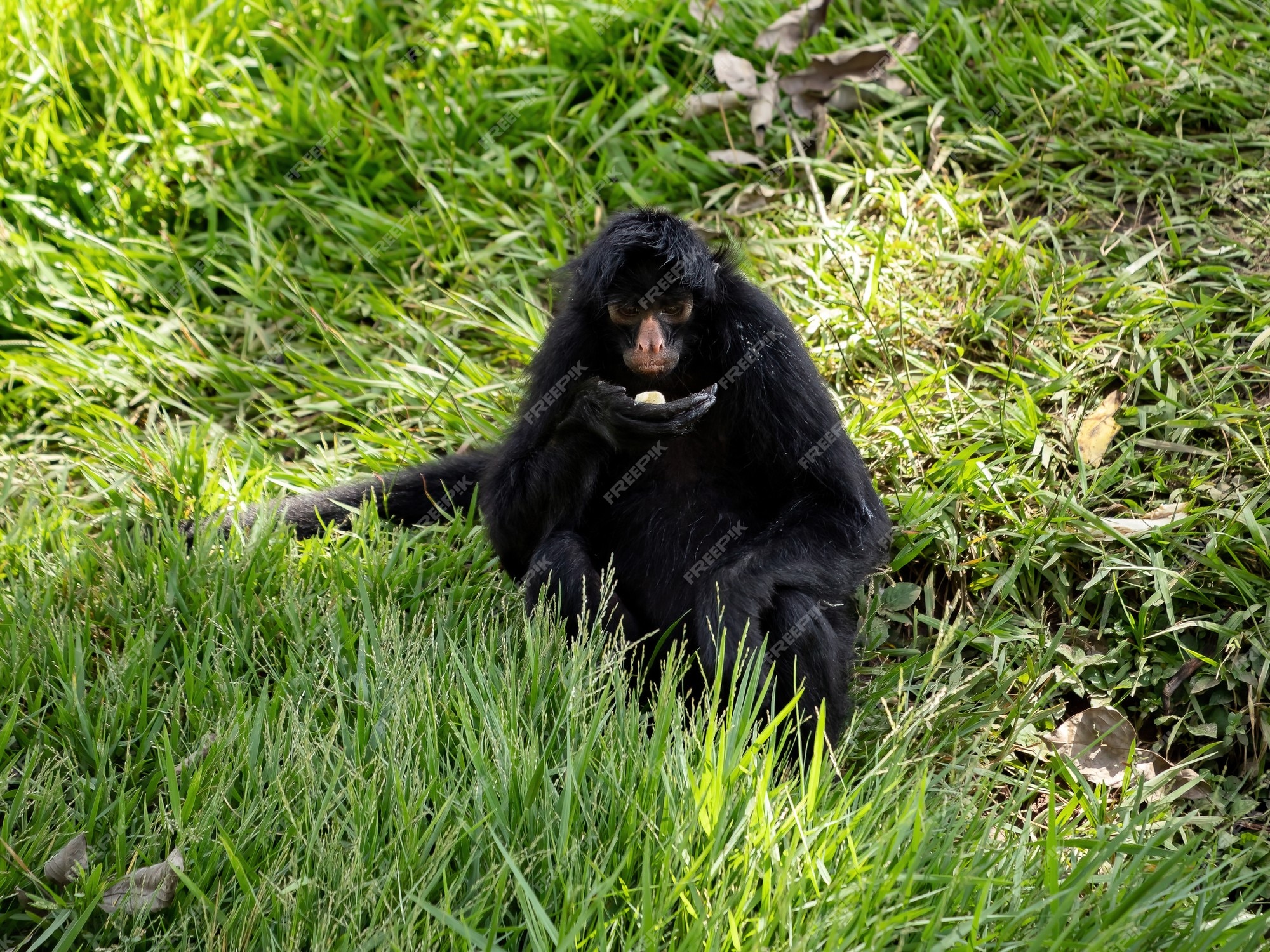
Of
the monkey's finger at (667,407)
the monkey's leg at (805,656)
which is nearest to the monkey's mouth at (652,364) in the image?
the monkey's finger at (667,407)

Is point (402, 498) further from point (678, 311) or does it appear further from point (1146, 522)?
point (1146, 522)

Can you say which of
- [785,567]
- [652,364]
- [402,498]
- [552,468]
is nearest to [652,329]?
[652,364]

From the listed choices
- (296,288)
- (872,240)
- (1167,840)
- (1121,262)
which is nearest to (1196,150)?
(1121,262)

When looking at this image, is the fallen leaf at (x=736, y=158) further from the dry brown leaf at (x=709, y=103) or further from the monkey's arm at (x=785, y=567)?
the monkey's arm at (x=785, y=567)

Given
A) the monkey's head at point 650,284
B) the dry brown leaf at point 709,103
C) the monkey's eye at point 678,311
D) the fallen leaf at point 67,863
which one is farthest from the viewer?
the dry brown leaf at point 709,103

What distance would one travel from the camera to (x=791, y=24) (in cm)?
647

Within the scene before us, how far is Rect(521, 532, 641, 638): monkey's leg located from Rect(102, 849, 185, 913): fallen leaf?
4.69 ft

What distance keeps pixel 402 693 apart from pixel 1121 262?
148 inches

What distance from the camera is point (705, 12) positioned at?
262 inches

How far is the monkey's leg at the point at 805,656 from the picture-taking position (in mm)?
3988

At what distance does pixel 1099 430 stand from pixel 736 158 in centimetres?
233

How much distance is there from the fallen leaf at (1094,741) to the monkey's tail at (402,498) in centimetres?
244

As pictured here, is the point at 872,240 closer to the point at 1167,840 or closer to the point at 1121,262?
the point at 1121,262

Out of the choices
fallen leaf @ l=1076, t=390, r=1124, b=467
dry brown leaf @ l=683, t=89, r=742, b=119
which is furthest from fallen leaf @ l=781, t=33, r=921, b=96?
fallen leaf @ l=1076, t=390, r=1124, b=467
